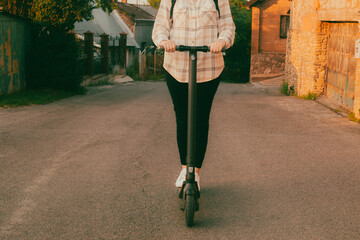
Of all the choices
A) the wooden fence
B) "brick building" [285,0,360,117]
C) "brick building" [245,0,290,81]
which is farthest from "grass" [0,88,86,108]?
"brick building" [245,0,290,81]

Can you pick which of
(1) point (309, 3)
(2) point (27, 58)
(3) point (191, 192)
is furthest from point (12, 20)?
(3) point (191, 192)

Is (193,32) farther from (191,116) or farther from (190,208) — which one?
(190,208)

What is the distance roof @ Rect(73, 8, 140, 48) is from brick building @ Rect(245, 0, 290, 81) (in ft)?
29.3

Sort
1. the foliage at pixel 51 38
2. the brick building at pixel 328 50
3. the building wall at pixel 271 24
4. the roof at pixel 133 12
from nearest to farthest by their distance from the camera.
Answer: the brick building at pixel 328 50 < the foliage at pixel 51 38 < the building wall at pixel 271 24 < the roof at pixel 133 12

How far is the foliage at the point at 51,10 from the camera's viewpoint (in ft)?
47.5

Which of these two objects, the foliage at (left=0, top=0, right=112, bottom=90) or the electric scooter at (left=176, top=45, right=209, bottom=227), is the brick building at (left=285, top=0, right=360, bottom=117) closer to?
the foliage at (left=0, top=0, right=112, bottom=90)

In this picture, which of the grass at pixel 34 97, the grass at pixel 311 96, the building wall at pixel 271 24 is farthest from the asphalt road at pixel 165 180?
the building wall at pixel 271 24

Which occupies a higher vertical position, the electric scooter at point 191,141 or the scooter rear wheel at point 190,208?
the electric scooter at point 191,141

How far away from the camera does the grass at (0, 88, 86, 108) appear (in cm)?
1226

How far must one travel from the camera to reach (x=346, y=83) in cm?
1221

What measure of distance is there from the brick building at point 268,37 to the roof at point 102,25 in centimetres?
894

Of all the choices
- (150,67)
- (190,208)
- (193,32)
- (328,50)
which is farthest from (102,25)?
(190,208)

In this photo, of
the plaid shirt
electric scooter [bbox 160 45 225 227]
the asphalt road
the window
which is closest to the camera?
electric scooter [bbox 160 45 225 227]

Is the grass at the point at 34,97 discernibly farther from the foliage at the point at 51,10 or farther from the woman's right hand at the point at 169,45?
the woman's right hand at the point at 169,45
